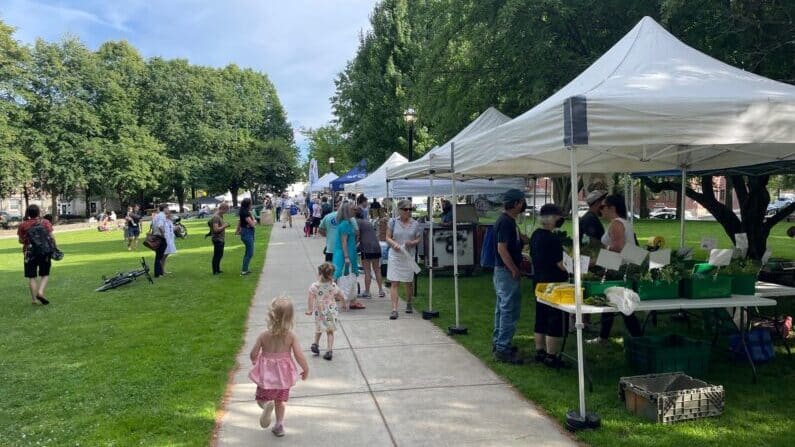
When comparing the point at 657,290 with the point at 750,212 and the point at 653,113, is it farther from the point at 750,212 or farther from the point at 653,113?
the point at 750,212

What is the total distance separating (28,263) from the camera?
33.2 ft

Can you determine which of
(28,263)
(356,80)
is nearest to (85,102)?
(356,80)

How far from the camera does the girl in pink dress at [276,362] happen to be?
4191 mm

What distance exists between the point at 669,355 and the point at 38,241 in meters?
10.3

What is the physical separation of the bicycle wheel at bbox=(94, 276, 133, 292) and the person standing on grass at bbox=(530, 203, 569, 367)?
9.74 metres

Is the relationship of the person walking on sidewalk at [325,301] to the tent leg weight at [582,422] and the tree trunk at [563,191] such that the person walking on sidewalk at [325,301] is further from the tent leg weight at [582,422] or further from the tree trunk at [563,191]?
the tree trunk at [563,191]

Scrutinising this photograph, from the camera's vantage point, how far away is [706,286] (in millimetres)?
4969

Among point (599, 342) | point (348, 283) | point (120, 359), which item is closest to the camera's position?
point (120, 359)

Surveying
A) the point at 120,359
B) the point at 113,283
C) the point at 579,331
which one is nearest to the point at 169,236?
the point at 113,283

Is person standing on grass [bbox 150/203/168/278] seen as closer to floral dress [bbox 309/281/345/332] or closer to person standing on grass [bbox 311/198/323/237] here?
floral dress [bbox 309/281/345/332]

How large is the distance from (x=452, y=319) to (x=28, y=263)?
310 inches

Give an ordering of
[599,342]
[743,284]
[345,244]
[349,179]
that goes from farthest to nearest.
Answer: [349,179] < [345,244] < [599,342] < [743,284]

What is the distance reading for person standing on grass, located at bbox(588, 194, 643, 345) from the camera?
612cm

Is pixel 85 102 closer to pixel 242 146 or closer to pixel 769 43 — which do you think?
pixel 242 146
